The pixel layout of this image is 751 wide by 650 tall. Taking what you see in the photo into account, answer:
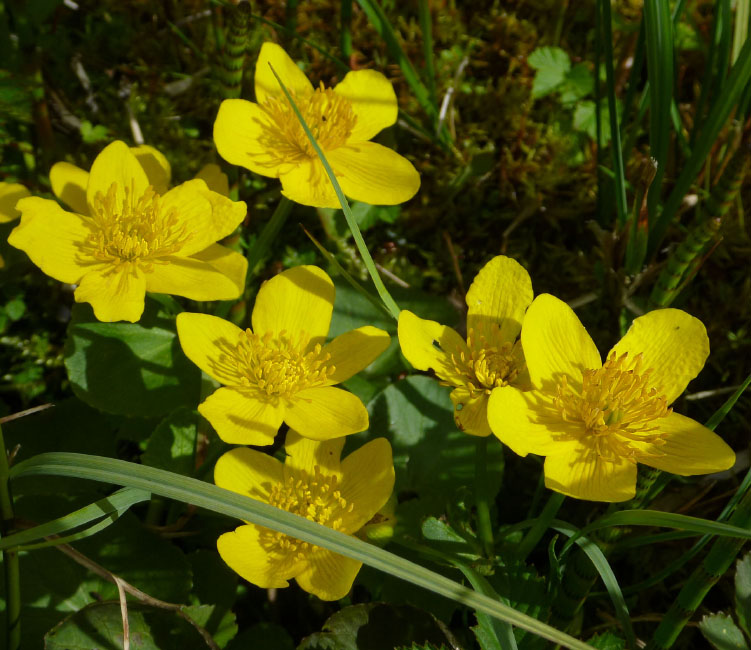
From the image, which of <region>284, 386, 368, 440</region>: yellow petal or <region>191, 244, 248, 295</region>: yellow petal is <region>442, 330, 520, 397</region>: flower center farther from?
<region>191, 244, 248, 295</region>: yellow petal

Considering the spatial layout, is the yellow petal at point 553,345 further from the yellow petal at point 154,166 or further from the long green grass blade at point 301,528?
the yellow petal at point 154,166

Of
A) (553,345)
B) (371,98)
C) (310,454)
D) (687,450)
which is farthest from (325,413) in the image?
(371,98)

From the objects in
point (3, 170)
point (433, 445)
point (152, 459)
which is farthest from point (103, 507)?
point (3, 170)

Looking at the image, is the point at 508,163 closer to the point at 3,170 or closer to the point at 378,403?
the point at 378,403

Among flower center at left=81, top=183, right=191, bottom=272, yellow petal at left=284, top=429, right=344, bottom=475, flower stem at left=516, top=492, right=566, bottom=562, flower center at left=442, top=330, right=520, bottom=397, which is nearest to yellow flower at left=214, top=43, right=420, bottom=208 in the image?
flower center at left=81, top=183, right=191, bottom=272

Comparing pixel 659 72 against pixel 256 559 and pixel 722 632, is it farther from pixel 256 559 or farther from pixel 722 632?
pixel 256 559

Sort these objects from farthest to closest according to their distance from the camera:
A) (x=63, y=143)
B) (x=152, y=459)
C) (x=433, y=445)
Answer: (x=63, y=143), (x=433, y=445), (x=152, y=459)

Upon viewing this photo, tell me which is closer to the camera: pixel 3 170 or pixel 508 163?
pixel 3 170

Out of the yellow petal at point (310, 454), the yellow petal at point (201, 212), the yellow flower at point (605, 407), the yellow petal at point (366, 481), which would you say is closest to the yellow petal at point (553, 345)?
the yellow flower at point (605, 407)
